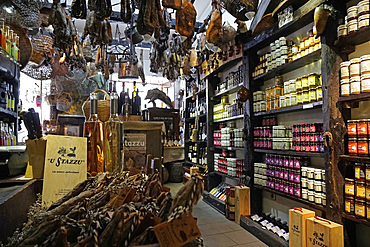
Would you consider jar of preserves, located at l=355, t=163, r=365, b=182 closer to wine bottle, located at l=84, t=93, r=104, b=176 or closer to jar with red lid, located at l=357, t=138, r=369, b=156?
jar with red lid, located at l=357, t=138, r=369, b=156

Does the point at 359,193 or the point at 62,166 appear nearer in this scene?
the point at 62,166

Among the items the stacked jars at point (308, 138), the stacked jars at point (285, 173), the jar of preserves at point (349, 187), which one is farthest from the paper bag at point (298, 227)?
the stacked jars at point (308, 138)

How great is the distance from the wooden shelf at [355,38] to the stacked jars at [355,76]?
0.69 feet

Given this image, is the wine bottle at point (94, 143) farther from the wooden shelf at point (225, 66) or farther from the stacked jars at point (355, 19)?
the wooden shelf at point (225, 66)

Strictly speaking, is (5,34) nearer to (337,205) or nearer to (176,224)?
(176,224)

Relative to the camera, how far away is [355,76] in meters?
2.26

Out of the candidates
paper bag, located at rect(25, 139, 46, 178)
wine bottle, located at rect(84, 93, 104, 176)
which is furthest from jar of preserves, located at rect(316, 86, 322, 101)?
paper bag, located at rect(25, 139, 46, 178)

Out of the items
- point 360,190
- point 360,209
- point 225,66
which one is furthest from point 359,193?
point 225,66

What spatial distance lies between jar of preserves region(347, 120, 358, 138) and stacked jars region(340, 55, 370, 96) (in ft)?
0.89

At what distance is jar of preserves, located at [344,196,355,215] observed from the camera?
89.3 inches

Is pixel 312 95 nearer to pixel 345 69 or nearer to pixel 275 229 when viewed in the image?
pixel 345 69

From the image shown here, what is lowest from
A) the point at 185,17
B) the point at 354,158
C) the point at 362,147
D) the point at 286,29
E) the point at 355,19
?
the point at 354,158

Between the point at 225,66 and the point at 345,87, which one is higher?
the point at 225,66

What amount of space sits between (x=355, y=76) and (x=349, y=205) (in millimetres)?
1221
